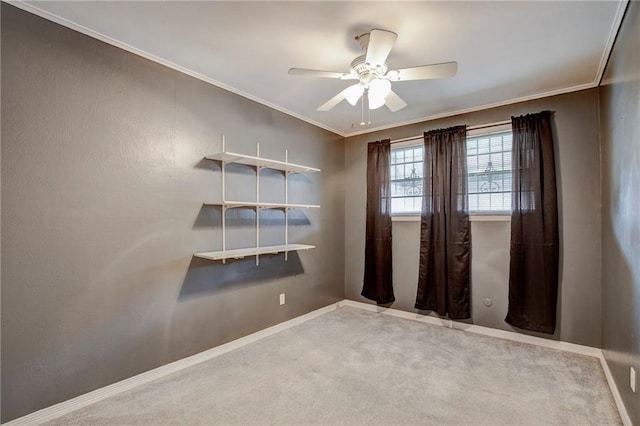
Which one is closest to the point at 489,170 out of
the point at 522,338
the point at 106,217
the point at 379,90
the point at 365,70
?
the point at 522,338

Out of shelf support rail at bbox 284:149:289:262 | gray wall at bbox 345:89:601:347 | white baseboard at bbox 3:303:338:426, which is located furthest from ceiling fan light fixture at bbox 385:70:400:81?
white baseboard at bbox 3:303:338:426

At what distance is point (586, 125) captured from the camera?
2.87 metres

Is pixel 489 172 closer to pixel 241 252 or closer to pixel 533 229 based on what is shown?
pixel 533 229

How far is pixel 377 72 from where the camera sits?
2.15 metres

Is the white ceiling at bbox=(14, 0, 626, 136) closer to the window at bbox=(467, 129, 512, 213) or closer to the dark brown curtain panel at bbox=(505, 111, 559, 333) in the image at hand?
the dark brown curtain panel at bbox=(505, 111, 559, 333)

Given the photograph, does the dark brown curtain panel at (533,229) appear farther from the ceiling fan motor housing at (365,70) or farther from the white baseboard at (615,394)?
the ceiling fan motor housing at (365,70)

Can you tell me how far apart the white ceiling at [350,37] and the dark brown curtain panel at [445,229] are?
738 mm

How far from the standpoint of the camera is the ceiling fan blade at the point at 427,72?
6.34 ft

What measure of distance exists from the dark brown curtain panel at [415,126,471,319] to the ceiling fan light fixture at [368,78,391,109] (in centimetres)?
161

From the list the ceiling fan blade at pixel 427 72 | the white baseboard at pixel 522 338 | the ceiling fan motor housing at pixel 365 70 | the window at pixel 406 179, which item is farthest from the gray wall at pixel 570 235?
the ceiling fan motor housing at pixel 365 70

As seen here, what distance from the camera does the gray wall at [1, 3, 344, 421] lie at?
184cm

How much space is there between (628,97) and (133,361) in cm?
370

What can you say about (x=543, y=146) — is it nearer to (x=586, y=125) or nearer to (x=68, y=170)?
(x=586, y=125)

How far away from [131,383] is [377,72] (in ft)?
9.38
